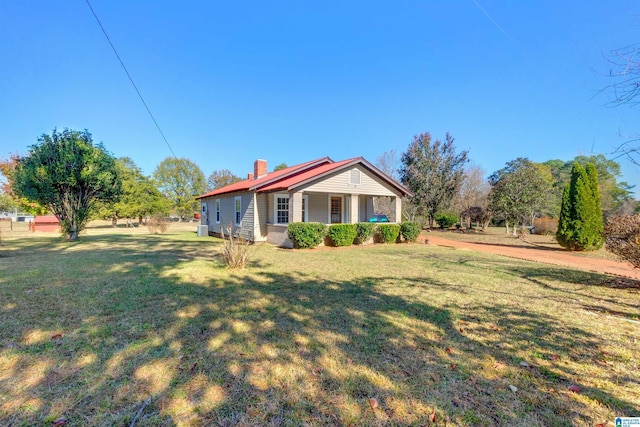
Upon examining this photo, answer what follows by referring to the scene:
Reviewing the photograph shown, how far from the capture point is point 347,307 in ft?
15.3

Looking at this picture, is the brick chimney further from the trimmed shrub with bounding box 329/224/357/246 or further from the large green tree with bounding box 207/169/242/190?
the large green tree with bounding box 207/169/242/190

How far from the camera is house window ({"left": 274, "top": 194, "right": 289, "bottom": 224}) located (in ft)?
47.8

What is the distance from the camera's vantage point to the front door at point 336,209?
1731 cm

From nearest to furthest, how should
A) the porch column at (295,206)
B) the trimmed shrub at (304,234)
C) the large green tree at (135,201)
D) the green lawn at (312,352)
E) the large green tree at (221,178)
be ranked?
1. the green lawn at (312,352)
2. the trimmed shrub at (304,234)
3. the porch column at (295,206)
4. the large green tree at (135,201)
5. the large green tree at (221,178)

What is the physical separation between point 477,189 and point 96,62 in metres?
30.5

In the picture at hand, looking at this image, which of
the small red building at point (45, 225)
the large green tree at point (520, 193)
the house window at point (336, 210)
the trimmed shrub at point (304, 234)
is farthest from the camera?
the small red building at point (45, 225)

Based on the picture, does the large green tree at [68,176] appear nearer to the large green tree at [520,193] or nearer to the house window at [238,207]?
the house window at [238,207]

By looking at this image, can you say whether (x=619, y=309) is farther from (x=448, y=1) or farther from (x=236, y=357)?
(x=448, y=1)

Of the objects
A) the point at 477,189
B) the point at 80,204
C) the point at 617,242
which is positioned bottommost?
the point at 617,242

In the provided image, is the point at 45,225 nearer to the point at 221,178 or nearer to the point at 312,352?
the point at 312,352

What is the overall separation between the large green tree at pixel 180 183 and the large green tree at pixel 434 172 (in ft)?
122

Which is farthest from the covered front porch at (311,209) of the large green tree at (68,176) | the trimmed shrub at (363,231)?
the large green tree at (68,176)

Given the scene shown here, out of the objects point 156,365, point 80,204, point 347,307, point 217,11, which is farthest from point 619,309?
point 80,204

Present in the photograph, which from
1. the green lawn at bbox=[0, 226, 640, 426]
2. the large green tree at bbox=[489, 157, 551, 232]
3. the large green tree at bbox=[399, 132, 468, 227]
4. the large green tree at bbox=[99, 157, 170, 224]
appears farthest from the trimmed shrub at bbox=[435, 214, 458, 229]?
the large green tree at bbox=[99, 157, 170, 224]
